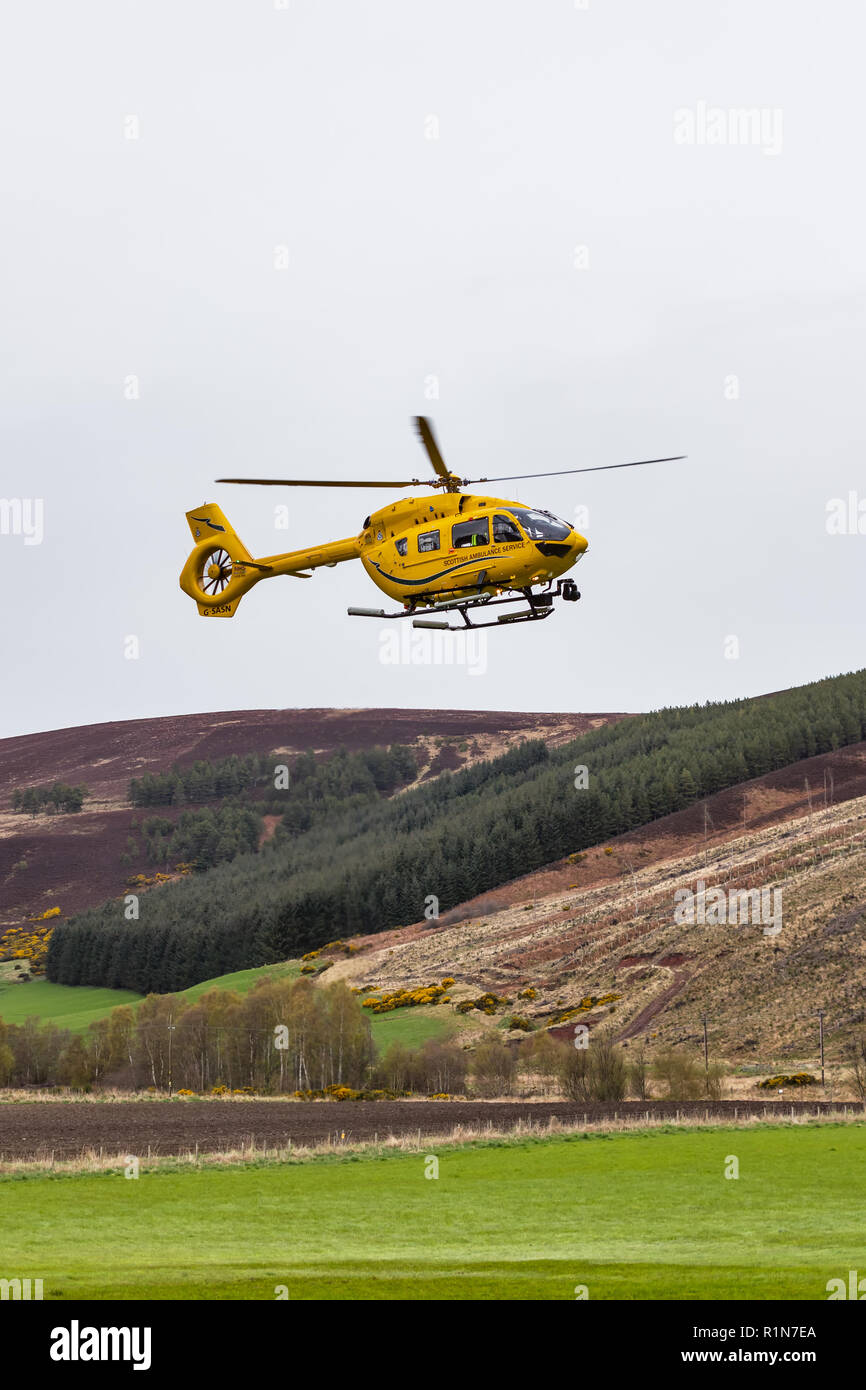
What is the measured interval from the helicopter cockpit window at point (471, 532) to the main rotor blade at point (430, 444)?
1.62m

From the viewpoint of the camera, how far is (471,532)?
32.8m

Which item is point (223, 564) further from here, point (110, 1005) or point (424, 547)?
point (110, 1005)

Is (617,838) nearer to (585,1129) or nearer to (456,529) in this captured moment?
(585,1129)

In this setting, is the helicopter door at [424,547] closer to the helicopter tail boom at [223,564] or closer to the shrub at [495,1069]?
the helicopter tail boom at [223,564]

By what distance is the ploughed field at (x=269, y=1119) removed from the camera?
47219mm

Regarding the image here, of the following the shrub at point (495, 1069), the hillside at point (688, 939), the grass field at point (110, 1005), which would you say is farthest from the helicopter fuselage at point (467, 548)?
the grass field at point (110, 1005)

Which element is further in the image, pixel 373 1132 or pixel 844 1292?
pixel 373 1132

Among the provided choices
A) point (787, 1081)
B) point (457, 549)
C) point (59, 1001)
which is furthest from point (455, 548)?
point (59, 1001)

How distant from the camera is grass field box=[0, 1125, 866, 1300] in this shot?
2214 cm

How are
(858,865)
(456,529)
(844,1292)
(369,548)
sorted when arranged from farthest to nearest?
(858,865) < (369,548) < (456,529) < (844,1292)

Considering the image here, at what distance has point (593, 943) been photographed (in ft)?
381

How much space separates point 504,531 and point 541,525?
83 cm
